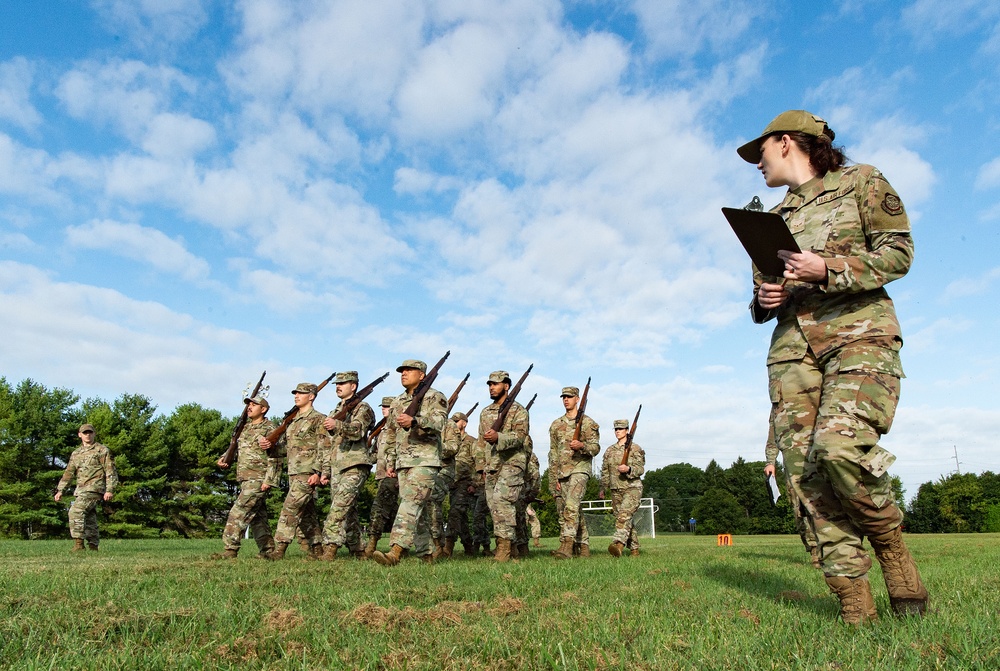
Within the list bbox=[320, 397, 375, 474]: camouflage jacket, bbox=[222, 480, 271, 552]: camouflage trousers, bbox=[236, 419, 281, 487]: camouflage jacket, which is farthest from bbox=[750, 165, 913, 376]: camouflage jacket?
bbox=[236, 419, 281, 487]: camouflage jacket

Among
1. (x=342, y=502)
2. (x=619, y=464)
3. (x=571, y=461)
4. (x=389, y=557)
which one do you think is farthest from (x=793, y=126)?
(x=619, y=464)

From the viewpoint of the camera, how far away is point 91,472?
46.2ft

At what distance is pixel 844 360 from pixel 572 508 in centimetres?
786

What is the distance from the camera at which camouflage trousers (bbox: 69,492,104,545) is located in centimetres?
1321

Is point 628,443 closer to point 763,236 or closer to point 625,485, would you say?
point 625,485

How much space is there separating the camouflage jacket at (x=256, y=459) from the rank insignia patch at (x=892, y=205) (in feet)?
30.3

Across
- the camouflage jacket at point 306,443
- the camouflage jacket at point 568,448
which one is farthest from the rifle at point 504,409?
the camouflage jacket at point 306,443

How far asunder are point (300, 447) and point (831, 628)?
8.72 m

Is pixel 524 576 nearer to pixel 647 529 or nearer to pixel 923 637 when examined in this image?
pixel 923 637

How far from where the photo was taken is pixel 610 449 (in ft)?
45.3

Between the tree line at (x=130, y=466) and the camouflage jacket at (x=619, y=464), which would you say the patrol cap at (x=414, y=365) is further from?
the tree line at (x=130, y=466)

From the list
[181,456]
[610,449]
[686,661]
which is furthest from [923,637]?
[181,456]

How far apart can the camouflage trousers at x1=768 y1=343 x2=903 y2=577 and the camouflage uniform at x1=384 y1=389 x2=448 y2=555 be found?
5468mm

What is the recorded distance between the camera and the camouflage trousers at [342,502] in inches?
375
